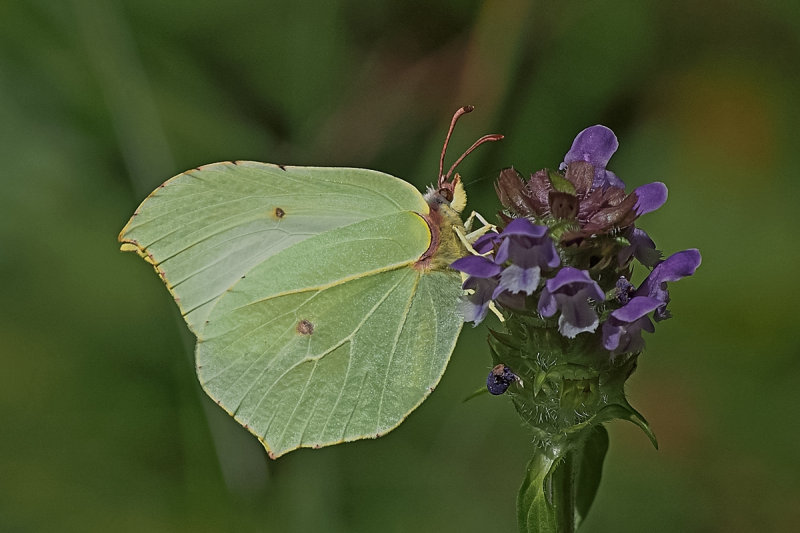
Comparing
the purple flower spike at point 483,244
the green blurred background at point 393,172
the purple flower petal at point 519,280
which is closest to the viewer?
the purple flower petal at point 519,280

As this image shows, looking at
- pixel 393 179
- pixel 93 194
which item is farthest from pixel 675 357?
pixel 93 194

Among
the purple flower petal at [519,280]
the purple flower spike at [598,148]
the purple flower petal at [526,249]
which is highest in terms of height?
the purple flower spike at [598,148]

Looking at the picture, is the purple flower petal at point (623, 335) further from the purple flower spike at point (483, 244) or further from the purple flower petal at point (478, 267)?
the purple flower spike at point (483, 244)

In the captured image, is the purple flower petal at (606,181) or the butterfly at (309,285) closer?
the purple flower petal at (606,181)

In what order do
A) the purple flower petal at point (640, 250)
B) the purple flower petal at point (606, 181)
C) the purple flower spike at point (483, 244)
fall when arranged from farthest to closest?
the purple flower spike at point (483, 244)
the purple flower petal at point (606, 181)
the purple flower petal at point (640, 250)

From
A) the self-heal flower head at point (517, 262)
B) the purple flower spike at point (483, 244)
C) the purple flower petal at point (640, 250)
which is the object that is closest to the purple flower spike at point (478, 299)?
the self-heal flower head at point (517, 262)

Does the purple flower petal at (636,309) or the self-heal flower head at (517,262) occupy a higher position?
the self-heal flower head at (517,262)

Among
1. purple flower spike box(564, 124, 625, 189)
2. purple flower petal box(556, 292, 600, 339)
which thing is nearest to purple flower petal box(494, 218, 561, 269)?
purple flower petal box(556, 292, 600, 339)

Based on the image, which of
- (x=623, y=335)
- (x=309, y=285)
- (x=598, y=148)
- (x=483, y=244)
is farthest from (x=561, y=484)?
(x=309, y=285)
